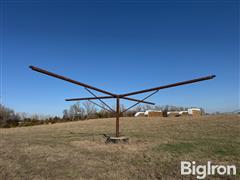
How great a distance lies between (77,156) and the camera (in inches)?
265

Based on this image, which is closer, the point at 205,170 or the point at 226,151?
the point at 205,170

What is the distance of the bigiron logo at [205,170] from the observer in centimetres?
491

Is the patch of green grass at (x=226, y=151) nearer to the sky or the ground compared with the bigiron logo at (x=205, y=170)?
nearer to the sky

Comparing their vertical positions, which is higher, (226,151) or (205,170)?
(226,151)

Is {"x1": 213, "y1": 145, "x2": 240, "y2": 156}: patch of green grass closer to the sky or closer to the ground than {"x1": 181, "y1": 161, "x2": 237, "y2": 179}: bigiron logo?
closer to the sky

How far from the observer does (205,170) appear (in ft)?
17.0

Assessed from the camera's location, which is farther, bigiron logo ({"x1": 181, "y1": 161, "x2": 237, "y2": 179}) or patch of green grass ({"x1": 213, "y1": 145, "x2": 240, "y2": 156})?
patch of green grass ({"x1": 213, "y1": 145, "x2": 240, "y2": 156})

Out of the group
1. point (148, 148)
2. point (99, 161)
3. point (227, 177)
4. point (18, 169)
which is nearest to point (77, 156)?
point (99, 161)

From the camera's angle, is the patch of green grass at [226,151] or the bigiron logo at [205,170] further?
the patch of green grass at [226,151]

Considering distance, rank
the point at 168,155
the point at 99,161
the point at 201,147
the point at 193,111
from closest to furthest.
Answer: the point at 99,161
the point at 168,155
the point at 201,147
the point at 193,111

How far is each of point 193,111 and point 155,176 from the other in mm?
34012

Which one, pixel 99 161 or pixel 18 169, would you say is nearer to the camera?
pixel 18 169

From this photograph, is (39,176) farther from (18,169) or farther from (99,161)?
(99,161)

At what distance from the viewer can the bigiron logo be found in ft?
16.1
